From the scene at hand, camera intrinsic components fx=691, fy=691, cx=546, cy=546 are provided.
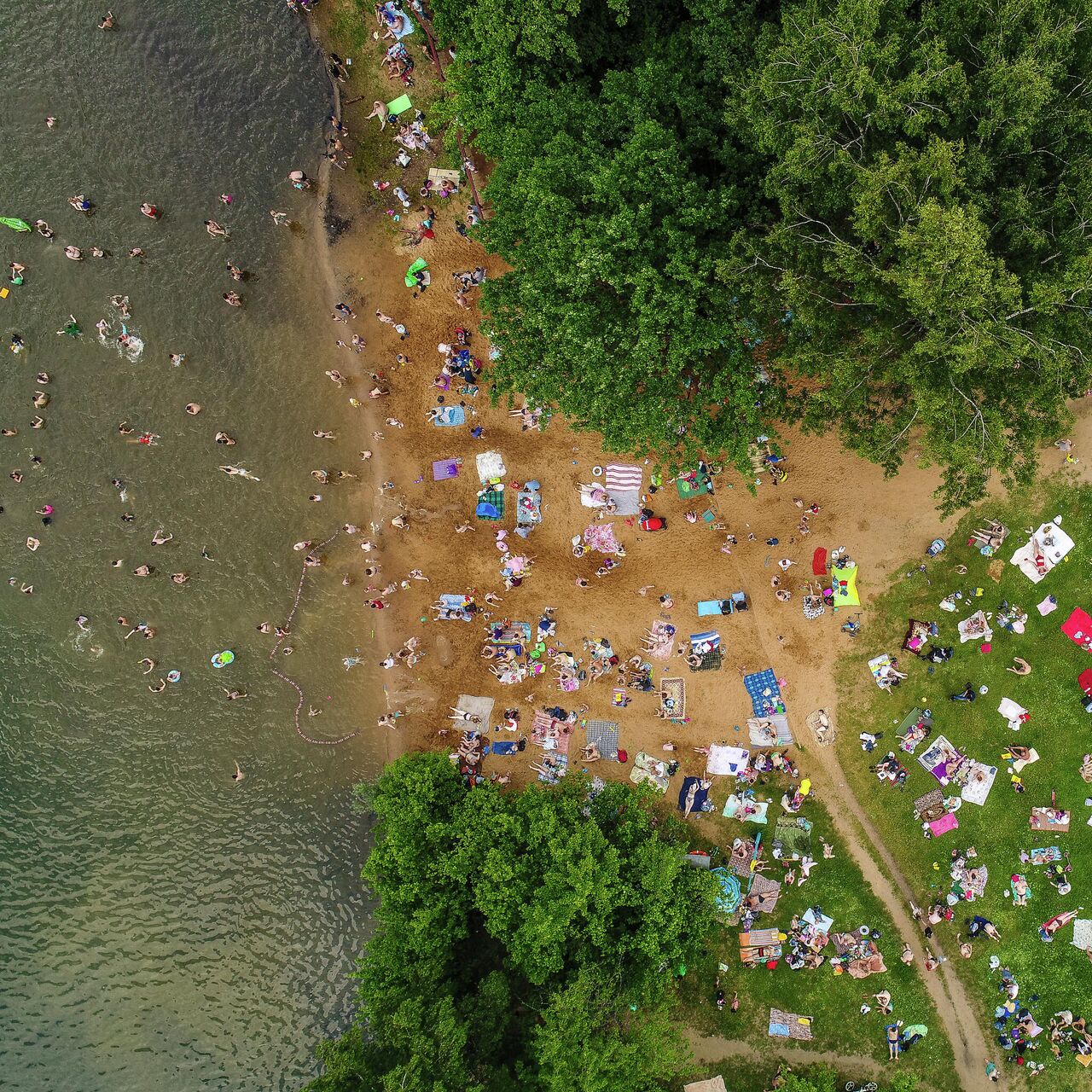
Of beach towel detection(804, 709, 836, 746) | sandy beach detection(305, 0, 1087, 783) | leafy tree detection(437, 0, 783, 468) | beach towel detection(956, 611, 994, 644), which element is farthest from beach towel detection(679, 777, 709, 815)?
leafy tree detection(437, 0, 783, 468)

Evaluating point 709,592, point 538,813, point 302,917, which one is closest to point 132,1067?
point 302,917

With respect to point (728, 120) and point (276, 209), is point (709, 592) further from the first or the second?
point (276, 209)

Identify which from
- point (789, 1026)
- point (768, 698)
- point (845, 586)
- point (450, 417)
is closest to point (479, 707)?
point (768, 698)

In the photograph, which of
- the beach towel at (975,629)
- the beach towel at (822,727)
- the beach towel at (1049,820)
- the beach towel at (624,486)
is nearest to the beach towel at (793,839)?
the beach towel at (822,727)

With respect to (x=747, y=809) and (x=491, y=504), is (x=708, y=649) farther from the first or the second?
(x=491, y=504)

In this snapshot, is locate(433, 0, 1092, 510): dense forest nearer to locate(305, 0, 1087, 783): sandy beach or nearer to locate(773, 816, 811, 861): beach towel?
locate(305, 0, 1087, 783): sandy beach
